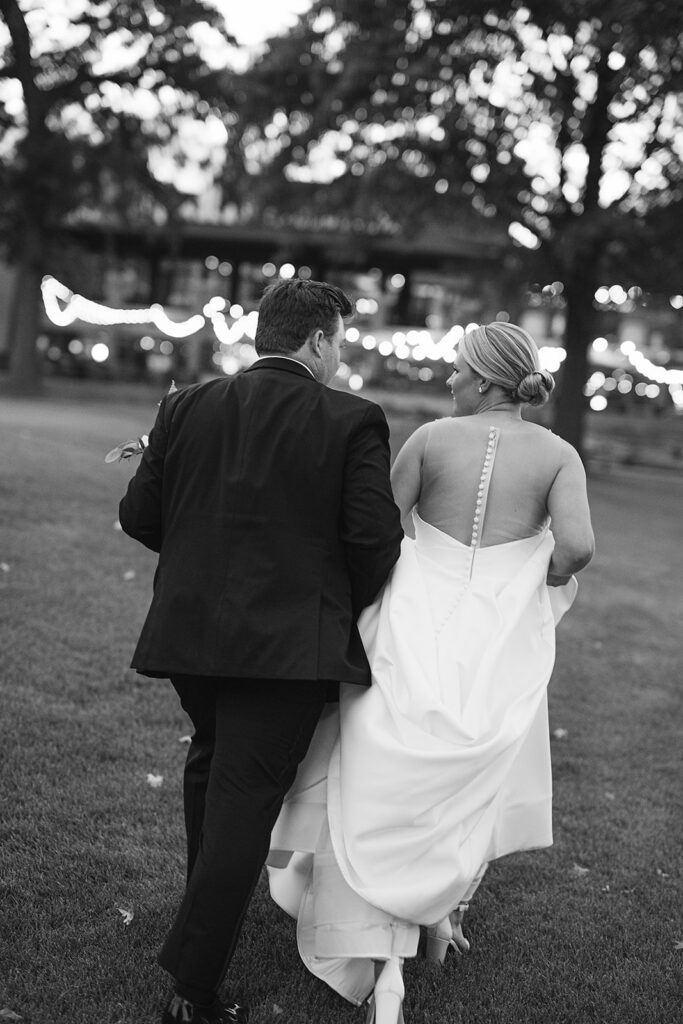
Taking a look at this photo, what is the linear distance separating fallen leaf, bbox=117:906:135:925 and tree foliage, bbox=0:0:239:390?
25.8 metres

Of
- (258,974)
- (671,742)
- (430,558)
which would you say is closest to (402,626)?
(430,558)

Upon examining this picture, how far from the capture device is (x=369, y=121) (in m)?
19.2

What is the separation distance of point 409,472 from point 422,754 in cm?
85

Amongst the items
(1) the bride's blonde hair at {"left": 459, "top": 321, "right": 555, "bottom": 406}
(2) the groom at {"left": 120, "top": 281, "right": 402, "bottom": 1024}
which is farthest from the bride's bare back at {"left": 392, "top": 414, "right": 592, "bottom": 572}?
(2) the groom at {"left": 120, "top": 281, "right": 402, "bottom": 1024}

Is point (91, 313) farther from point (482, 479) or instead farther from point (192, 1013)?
point (192, 1013)

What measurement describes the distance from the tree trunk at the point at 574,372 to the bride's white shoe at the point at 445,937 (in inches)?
738

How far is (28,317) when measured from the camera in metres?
29.1

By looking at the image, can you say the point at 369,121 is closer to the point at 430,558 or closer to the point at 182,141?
the point at 182,141

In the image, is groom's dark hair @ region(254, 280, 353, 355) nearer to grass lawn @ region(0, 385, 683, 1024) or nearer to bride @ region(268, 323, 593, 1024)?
bride @ region(268, 323, 593, 1024)

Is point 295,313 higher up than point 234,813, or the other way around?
point 295,313

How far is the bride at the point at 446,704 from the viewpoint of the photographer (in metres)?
2.90

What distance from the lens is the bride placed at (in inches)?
114

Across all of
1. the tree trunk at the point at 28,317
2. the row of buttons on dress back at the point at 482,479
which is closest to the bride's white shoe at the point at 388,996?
the row of buttons on dress back at the point at 482,479

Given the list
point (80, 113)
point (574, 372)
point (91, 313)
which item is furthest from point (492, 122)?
point (91, 313)
